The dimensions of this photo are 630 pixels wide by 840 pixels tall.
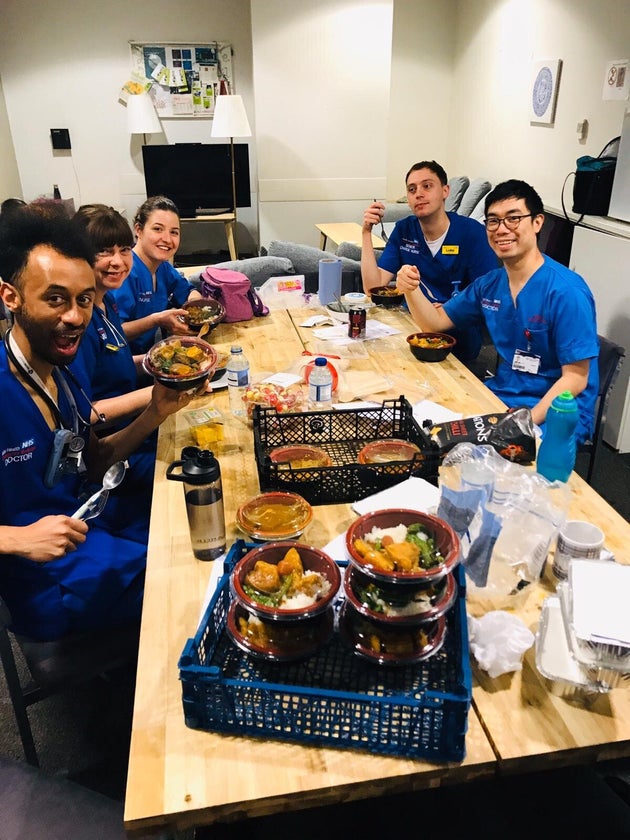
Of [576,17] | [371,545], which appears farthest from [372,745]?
[576,17]

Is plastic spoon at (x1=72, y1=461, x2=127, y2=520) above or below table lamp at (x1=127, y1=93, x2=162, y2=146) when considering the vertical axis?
below

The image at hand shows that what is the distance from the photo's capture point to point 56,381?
1554 mm

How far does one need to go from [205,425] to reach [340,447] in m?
0.42

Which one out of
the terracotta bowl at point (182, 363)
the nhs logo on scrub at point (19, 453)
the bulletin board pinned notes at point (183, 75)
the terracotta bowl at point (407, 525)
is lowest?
the nhs logo on scrub at point (19, 453)

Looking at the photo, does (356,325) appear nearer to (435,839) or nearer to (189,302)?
(189,302)

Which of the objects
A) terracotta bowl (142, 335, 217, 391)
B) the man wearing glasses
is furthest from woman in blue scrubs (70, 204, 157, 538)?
the man wearing glasses

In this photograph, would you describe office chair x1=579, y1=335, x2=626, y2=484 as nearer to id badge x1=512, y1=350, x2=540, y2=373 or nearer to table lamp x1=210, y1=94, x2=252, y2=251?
id badge x1=512, y1=350, x2=540, y2=373

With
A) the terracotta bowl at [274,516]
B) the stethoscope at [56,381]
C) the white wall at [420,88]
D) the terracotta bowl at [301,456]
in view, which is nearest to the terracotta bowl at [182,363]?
the stethoscope at [56,381]

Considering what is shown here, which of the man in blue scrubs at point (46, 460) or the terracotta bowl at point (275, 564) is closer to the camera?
the terracotta bowl at point (275, 564)

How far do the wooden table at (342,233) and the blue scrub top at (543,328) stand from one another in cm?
Answer: 278

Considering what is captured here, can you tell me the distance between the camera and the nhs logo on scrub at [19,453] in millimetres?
1354

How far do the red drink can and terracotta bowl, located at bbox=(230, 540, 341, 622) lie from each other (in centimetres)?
159

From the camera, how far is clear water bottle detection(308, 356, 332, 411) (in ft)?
6.22

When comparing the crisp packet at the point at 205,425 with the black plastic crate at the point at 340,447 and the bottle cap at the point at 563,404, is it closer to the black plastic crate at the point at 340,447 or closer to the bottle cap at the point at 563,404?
the black plastic crate at the point at 340,447
